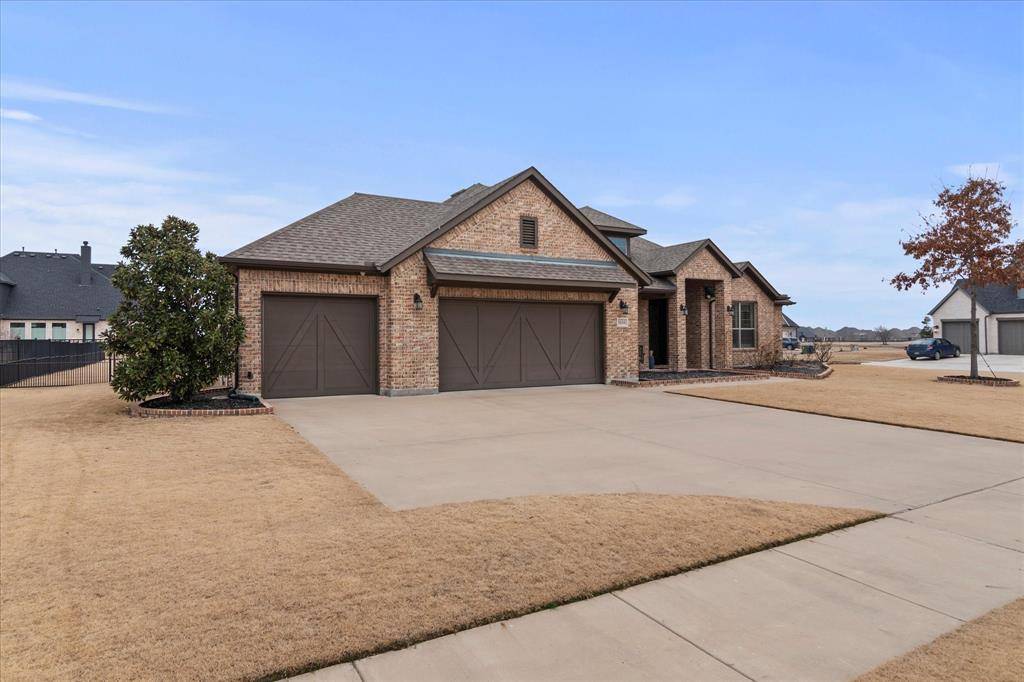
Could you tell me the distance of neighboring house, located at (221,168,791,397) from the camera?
565 inches

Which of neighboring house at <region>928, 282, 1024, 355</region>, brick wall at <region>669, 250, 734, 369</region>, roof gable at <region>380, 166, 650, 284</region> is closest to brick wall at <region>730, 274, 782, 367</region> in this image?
brick wall at <region>669, 250, 734, 369</region>

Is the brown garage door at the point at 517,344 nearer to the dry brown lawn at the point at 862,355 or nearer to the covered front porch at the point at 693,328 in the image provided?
the covered front porch at the point at 693,328

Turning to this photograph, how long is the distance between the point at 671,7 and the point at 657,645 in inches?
631

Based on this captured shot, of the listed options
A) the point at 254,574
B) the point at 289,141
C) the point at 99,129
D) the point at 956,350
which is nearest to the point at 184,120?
the point at 99,129

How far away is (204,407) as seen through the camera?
38.7 ft

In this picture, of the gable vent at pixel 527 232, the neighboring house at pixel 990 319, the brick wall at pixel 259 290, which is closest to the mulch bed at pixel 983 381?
the gable vent at pixel 527 232

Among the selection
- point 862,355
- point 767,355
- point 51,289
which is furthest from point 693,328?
point 51,289

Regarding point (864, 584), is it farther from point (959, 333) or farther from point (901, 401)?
point (959, 333)

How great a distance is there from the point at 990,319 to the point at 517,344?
144 feet

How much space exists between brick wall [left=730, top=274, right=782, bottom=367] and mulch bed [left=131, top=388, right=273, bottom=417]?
68.1 ft

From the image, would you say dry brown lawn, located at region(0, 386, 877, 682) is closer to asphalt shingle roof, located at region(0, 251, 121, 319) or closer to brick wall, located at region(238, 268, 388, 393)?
brick wall, located at region(238, 268, 388, 393)

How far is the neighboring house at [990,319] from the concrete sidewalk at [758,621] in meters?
45.0

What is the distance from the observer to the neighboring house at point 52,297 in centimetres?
3825

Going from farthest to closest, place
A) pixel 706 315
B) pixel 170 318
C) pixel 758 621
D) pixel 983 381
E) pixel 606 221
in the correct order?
pixel 706 315
pixel 606 221
pixel 983 381
pixel 170 318
pixel 758 621
